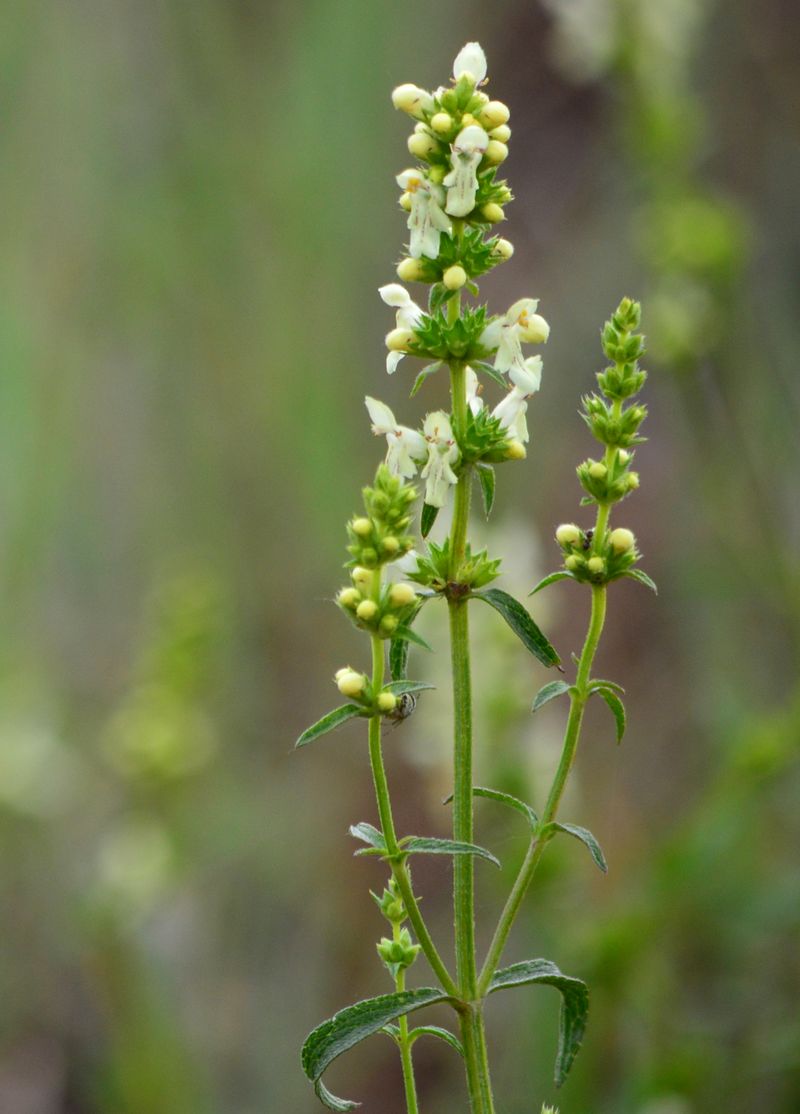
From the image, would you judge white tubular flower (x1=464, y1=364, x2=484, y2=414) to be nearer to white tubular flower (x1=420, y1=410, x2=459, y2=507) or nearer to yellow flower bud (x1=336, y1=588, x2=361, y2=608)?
white tubular flower (x1=420, y1=410, x2=459, y2=507)

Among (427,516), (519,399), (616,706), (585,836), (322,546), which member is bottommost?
(585,836)

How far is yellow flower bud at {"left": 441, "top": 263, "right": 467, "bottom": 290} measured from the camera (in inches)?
50.8

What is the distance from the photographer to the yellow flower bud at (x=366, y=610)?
124cm

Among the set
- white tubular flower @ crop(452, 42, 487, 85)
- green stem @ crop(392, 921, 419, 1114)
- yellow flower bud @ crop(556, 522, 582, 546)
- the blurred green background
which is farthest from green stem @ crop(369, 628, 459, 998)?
the blurred green background

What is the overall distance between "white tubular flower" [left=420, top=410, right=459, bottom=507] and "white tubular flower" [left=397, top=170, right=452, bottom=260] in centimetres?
17

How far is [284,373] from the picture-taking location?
5.92m

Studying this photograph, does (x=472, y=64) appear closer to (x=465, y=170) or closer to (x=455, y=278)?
(x=465, y=170)

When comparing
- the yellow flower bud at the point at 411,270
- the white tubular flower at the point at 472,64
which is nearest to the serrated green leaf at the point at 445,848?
the yellow flower bud at the point at 411,270

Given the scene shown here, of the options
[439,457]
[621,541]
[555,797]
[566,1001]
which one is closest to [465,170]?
[439,457]

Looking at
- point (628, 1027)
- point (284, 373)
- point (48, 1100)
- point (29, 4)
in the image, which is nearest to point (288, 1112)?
point (48, 1100)

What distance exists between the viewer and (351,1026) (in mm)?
1216

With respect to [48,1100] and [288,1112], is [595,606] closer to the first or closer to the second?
[288,1112]

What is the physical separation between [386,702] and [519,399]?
1.27 feet

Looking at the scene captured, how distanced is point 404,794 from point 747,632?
5.06ft
